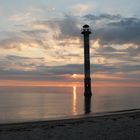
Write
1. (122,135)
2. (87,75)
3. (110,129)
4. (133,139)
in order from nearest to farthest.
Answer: (133,139), (122,135), (110,129), (87,75)

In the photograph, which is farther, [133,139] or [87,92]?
[87,92]

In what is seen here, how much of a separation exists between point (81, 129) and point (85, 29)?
45611mm

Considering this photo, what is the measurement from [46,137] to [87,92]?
4762 centimetres

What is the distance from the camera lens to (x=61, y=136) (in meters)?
16.5

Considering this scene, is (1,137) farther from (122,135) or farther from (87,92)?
(87,92)

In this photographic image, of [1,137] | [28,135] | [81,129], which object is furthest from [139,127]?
[1,137]

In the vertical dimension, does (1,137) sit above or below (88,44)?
below

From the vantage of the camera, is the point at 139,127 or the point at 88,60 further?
the point at 88,60

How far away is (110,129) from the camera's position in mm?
18234

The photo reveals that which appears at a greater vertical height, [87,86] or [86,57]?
[86,57]

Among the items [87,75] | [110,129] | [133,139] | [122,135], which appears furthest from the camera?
[87,75]

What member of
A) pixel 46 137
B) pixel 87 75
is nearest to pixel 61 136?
pixel 46 137

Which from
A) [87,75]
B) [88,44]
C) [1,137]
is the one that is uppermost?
[88,44]

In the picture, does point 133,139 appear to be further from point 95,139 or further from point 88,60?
point 88,60
